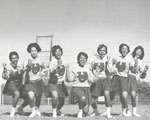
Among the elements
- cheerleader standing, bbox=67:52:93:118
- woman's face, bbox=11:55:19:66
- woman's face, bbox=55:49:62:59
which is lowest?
cheerleader standing, bbox=67:52:93:118

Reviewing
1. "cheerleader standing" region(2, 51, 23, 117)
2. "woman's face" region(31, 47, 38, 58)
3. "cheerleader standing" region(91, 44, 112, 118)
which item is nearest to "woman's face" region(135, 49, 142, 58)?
"cheerleader standing" region(91, 44, 112, 118)

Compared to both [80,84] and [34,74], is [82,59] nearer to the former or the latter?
[80,84]

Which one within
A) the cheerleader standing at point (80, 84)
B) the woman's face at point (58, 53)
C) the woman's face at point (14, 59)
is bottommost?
the cheerleader standing at point (80, 84)

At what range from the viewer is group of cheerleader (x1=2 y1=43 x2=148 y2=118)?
5414 mm

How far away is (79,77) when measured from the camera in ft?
17.8

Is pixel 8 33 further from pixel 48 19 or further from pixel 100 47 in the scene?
pixel 100 47

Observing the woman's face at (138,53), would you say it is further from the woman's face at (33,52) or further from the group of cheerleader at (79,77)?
the woman's face at (33,52)

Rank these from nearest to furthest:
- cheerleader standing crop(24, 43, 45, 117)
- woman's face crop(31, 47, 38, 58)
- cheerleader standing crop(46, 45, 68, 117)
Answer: cheerleader standing crop(46, 45, 68, 117)
cheerleader standing crop(24, 43, 45, 117)
woman's face crop(31, 47, 38, 58)

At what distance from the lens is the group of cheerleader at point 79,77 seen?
5.41 metres

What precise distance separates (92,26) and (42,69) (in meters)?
1.45

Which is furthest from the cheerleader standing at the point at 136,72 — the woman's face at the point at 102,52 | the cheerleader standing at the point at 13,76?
the cheerleader standing at the point at 13,76

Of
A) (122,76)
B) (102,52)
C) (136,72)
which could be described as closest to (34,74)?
(102,52)

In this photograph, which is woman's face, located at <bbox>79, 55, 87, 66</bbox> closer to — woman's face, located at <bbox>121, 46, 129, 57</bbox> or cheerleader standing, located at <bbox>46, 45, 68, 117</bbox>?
cheerleader standing, located at <bbox>46, 45, 68, 117</bbox>

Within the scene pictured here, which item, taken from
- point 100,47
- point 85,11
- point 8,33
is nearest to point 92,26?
point 85,11
